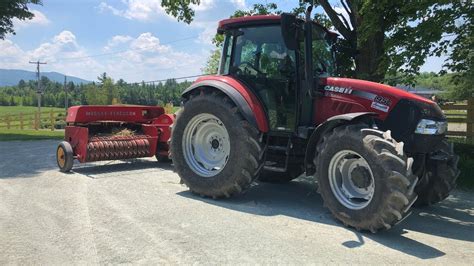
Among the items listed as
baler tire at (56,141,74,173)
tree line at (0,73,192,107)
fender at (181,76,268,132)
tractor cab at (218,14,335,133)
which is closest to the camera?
tractor cab at (218,14,335,133)

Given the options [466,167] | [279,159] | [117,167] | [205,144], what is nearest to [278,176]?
[279,159]

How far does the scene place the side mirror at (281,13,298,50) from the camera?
222 inches

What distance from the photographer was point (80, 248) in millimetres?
4340

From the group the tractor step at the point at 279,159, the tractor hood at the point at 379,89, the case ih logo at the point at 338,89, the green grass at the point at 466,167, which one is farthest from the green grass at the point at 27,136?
the tractor hood at the point at 379,89

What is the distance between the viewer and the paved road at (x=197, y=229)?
13.9ft

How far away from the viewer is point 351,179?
526cm

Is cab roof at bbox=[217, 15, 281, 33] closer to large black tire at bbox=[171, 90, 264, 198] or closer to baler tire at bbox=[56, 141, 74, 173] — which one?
large black tire at bbox=[171, 90, 264, 198]

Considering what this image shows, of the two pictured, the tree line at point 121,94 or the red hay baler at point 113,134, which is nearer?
the red hay baler at point 113,134

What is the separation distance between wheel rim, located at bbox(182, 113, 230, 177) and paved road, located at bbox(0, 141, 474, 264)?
0.50 meters

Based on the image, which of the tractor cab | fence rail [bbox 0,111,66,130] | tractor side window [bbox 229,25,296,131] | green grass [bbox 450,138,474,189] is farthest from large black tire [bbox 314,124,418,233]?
fence rail [bbox 0,111,66,130]

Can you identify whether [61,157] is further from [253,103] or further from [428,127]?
[428,127]

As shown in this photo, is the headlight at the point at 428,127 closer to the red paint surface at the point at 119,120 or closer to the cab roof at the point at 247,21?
the cab roof at the point at 247,21

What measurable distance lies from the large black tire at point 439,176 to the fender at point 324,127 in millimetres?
1106

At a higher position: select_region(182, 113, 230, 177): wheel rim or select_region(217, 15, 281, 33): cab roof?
select_region(217, 15, 281, 33): cab roof
